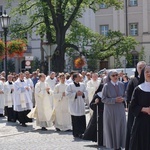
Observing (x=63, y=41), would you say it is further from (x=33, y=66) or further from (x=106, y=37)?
(x=33, y=66)

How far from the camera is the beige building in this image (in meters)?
49.9

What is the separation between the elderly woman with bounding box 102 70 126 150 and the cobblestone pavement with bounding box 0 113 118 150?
83cm

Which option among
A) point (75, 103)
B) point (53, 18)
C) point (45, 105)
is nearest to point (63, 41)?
point (53, 18)

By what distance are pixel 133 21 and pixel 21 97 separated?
35918mm

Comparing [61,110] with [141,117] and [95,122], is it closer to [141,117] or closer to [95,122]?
[95,122]

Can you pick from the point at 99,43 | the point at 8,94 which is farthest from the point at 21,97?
the point at 99,43

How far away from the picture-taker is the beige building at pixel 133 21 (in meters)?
49.9

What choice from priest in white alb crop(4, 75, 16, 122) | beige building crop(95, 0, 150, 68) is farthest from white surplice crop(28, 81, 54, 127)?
beige building crop(95, 0, 150, 68)

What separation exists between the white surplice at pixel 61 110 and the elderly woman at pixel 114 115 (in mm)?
4319

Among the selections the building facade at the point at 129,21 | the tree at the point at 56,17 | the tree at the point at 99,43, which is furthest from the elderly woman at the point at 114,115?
the building facade at the point at 129,21

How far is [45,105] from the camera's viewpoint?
50.7 ft

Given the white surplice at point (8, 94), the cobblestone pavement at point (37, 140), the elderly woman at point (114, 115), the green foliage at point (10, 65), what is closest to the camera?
the elderly woman at point (114, 115)

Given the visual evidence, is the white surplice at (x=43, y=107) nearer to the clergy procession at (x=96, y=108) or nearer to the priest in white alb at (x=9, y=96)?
the clergy procession at (x=96, y=108)

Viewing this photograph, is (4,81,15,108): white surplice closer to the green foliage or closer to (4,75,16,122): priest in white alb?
(4,75,16,122): priest in white alb
